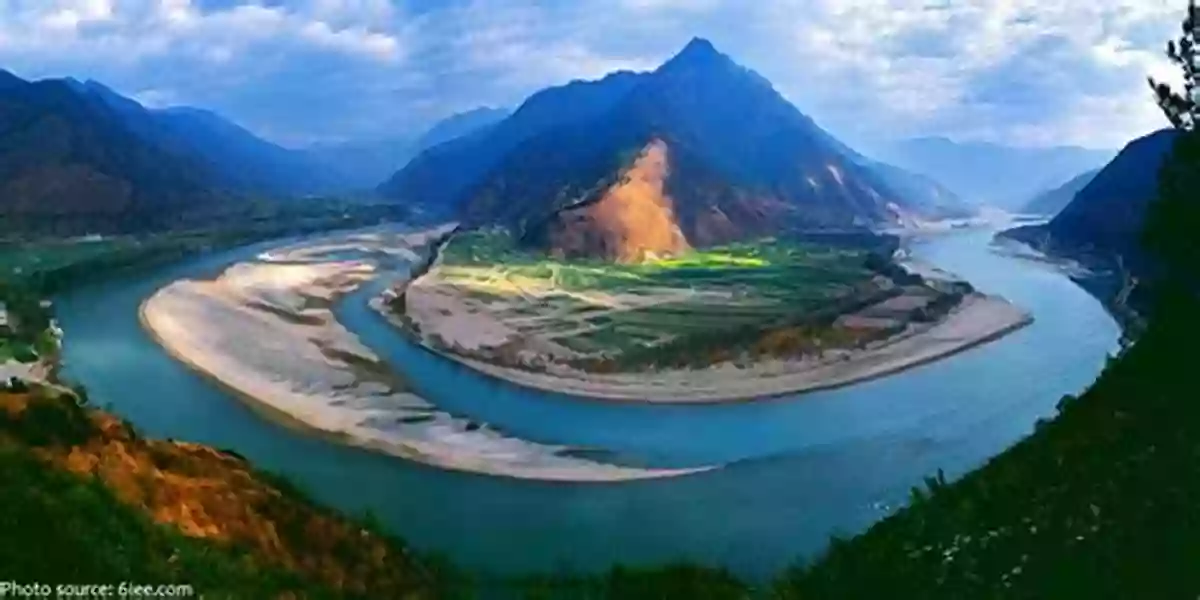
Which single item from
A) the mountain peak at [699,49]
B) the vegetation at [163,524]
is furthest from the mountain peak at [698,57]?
the vegetation at [163,524]

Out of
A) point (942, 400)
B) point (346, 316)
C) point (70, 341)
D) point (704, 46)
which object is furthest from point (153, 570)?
point (704, 46)

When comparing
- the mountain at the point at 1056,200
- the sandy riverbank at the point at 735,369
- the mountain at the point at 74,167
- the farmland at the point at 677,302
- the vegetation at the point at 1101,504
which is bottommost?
the sandy riverbank at the point at 735,369

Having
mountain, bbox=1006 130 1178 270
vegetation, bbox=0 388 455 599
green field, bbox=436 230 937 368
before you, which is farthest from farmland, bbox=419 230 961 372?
vegetation, bbox=0 388 455 599

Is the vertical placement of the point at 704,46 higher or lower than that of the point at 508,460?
higher

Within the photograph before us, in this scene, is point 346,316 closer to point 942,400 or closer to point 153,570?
point 942,400

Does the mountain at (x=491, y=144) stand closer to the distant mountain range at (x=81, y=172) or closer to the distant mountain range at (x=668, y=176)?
the distant mountain range at (x=668, y=176)

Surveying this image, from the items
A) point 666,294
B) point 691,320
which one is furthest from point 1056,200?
point 691,320
